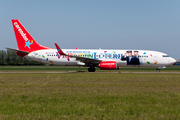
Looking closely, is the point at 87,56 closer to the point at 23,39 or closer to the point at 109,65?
the point at 109,65

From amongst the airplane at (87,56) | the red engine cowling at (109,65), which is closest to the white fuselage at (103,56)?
the airplane at (87,56)

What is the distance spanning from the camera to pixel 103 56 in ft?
119

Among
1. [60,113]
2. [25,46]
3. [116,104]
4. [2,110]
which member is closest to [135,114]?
[116,104]

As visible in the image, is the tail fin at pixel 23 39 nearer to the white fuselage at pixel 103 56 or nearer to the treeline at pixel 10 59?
the white fuselage at pixel 103 56

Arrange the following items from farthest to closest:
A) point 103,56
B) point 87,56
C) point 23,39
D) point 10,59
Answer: point 10,59 → point 23,39 → point 87,56 → point 103,56

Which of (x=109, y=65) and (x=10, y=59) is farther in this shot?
(x=10, y=59)

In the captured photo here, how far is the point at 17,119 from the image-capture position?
6.69 meters

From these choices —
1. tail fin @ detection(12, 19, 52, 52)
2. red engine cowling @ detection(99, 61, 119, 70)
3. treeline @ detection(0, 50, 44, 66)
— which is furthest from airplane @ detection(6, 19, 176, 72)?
treeline @ detection(0, 50, 44, 66)

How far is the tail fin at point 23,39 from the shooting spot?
1486 inches

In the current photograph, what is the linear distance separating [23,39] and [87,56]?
11.2 meters

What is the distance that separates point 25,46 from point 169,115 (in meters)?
33.8

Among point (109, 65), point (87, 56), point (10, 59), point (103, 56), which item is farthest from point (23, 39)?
point (10, 59)

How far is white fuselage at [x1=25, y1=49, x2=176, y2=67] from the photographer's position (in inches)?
1411

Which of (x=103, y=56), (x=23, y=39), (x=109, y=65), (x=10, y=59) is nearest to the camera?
(x=109, y=65)
